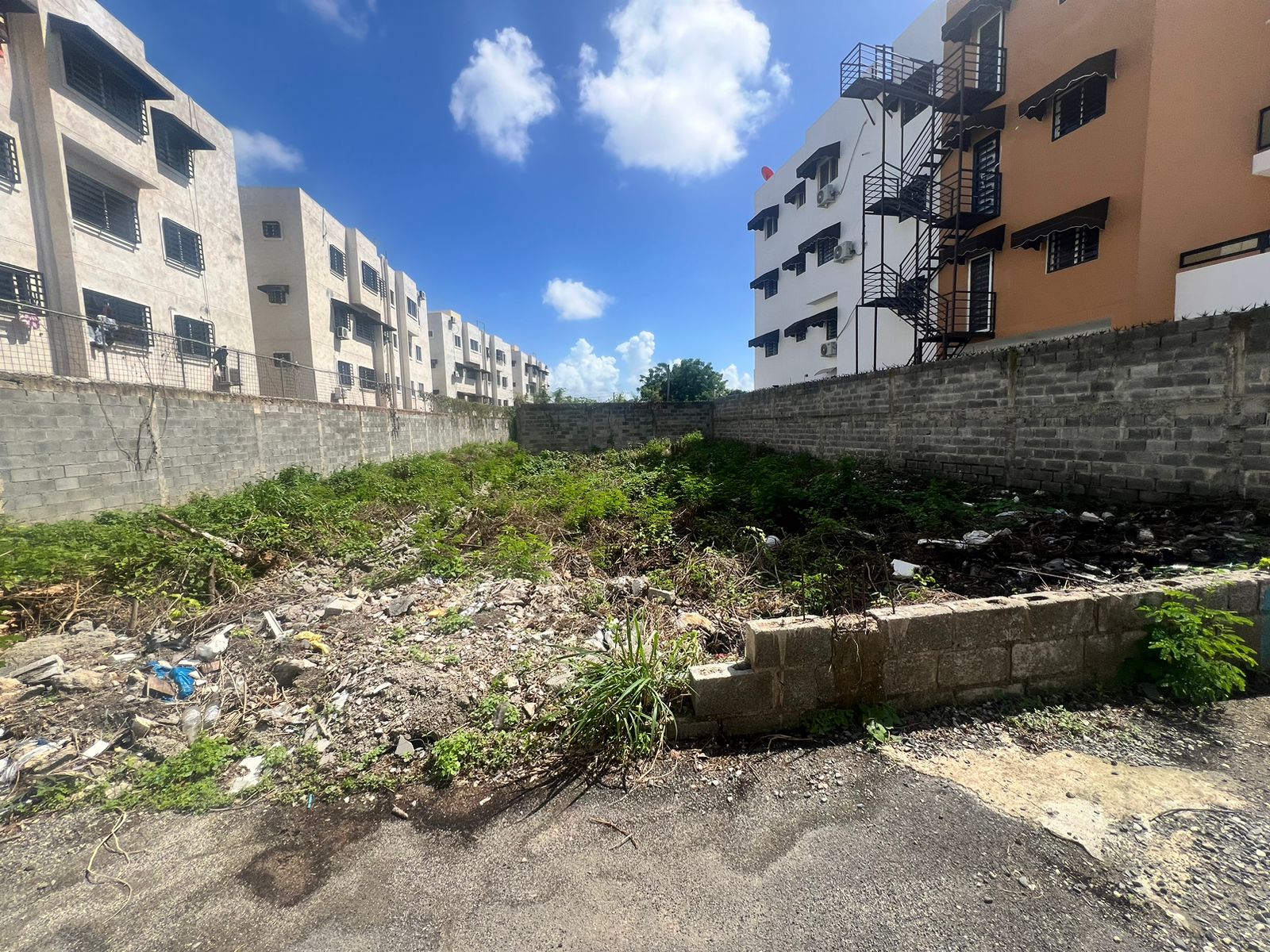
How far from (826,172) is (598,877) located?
21.9m

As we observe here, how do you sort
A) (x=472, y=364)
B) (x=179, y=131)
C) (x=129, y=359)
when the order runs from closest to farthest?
(x=129, y=359), (x=179, y=131), (x=472, y=364)

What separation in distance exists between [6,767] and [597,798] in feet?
8.95

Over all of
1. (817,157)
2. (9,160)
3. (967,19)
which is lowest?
(9,160)

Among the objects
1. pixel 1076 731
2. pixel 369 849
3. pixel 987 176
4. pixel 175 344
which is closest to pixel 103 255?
pixel 175 344

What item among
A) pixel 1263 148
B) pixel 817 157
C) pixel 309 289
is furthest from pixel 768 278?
pixel 309 289

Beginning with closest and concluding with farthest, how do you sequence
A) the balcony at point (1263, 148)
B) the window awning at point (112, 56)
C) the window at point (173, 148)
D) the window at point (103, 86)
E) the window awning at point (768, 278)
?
the balcony at point (1263, 148), the window awning at point (112, 56), the window at point (103, 86), the window at point (173, 148), the window awning at point (768, 278)

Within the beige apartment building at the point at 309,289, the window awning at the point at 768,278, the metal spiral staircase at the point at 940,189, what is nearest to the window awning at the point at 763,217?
the window awning at the point at 768,278

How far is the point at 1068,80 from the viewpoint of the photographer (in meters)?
9.90

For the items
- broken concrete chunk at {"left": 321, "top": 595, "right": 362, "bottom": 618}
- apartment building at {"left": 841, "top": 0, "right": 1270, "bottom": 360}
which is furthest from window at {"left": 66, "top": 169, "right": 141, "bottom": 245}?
apartment building at {"left": 841, "top": 0, "right": 1270, "bottom": 360}

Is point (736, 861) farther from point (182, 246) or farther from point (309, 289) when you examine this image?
point (309, 289)

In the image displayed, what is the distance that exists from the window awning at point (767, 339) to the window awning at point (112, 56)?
20256 millimetres

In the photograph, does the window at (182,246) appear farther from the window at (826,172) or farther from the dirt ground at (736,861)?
the window at (826,172)

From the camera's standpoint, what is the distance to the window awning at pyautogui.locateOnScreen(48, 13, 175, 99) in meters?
9.63

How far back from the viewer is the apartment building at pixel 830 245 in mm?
15086
